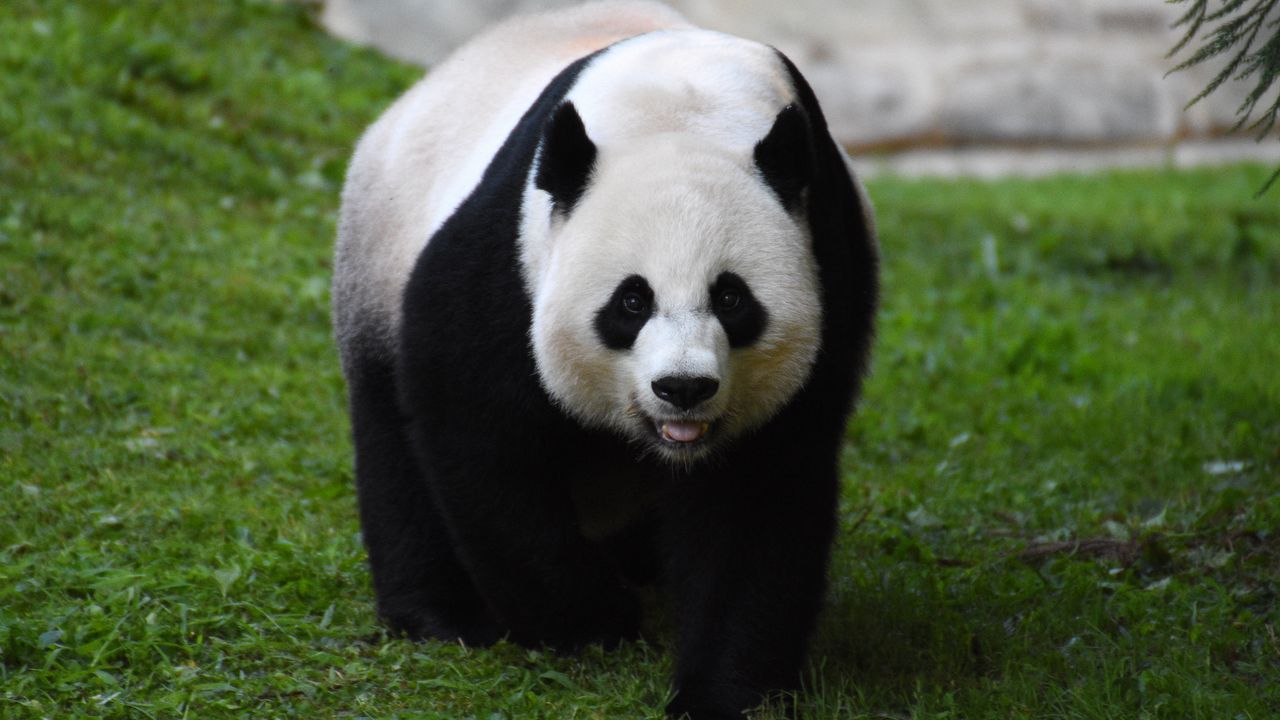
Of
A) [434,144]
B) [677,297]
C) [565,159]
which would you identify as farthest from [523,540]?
[434,144]

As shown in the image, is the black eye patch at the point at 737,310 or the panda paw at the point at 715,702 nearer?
the black eye patch at the point at 737,310

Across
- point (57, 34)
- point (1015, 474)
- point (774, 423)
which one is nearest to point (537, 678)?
point (774, 423)

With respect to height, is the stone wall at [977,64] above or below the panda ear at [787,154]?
below

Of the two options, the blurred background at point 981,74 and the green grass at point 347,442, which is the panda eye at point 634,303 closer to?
the green grass at point 347,442

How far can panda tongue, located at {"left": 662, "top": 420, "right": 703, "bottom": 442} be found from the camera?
146 inches

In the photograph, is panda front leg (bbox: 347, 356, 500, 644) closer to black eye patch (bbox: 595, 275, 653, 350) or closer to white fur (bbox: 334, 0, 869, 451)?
white fur (bbox: 334, 0, 869, 451)

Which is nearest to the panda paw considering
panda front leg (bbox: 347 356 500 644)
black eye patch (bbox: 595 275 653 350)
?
panda front leg (bbox: 347 356 500 644)

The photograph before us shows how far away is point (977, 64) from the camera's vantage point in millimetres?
13203

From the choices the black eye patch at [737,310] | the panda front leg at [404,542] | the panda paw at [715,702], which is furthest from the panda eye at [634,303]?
the panda front leg at [404,542]

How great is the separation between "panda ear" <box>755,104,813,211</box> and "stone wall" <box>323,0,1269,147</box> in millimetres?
9488

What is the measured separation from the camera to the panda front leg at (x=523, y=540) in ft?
13.2

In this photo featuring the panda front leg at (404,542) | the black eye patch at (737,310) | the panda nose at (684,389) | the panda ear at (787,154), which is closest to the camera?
the panda nose at (684,389)

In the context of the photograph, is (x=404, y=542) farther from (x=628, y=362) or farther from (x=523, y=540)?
(x=628, y=362)

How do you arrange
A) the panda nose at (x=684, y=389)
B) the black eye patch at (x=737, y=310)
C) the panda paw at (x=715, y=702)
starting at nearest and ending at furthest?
1. the panda nose at (x=684, y=389)
2. the black eye patch at (x=737, y=310)
3. the panda paw at (x=715, y=702)
